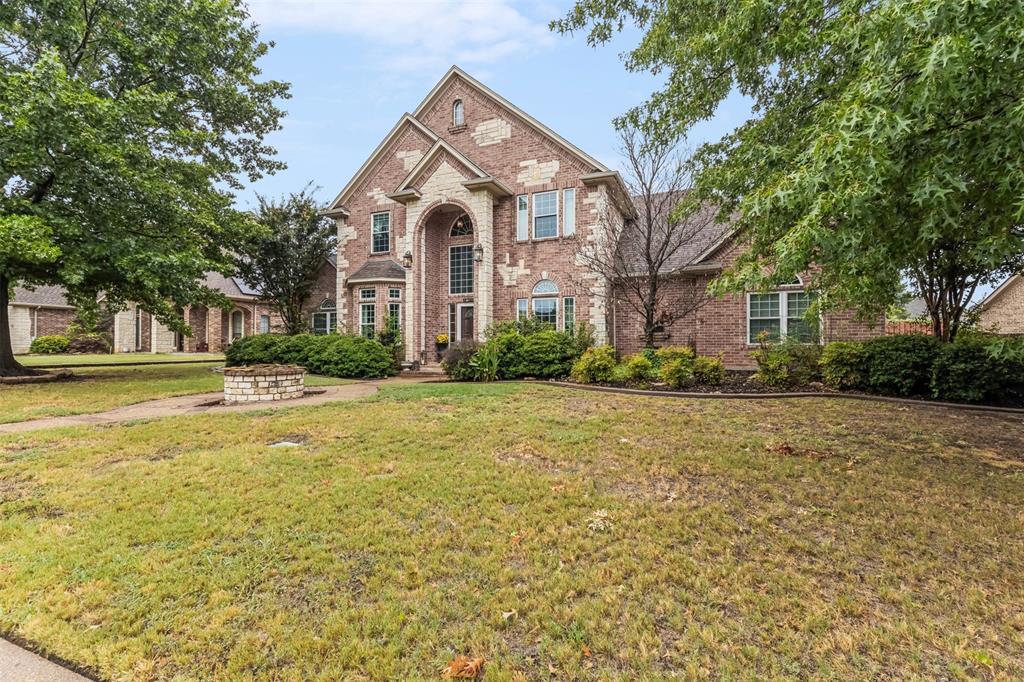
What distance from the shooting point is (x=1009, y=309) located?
77.9 ft

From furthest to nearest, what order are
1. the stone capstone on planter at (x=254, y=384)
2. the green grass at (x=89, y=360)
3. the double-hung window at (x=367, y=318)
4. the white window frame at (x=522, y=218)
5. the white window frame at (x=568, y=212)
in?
1. the green grass at (x=89, y=360)
2. the double-hung window at (x=367, y=318)
3. the white window frame at (x=522, y=218)
4. the white window frame at (x=568, y=212)
5. the stone capstone on planter at (x=254, y=384)

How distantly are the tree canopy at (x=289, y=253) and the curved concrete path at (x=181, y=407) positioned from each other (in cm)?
896

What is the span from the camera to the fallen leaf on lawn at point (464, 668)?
2061 millimetres

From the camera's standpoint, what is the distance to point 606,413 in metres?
7.42

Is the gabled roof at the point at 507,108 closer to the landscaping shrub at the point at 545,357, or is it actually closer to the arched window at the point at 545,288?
the arched window at the point at 545,288

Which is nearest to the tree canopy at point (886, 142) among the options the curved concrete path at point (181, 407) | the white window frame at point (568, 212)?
the curved concrete path at point (181, 407)

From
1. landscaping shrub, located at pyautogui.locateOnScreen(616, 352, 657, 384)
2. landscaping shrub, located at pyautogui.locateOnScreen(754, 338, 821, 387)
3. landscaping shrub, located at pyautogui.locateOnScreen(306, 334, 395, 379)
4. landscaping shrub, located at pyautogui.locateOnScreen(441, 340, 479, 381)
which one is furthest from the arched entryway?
landscaping shrub, located at pyautogui.locateOnScreen(754, 338, 821, 387)

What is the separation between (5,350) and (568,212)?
1677cm

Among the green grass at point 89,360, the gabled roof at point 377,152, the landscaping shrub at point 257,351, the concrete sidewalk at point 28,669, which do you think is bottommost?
the concrete sidewalk at point 28,669

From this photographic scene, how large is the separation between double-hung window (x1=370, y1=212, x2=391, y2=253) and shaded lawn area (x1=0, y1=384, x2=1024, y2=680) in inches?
515

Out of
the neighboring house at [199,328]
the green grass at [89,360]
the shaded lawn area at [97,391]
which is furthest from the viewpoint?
the neighboring house at [199,328]

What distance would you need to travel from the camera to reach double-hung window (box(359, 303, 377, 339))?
17.0 meters

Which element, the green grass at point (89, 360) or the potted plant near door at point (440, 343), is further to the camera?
the green grass at point (89, 360)

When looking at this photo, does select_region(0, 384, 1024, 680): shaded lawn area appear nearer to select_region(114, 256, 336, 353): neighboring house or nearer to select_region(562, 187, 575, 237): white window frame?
select_region(562, 187, 575, 237): white window frame
